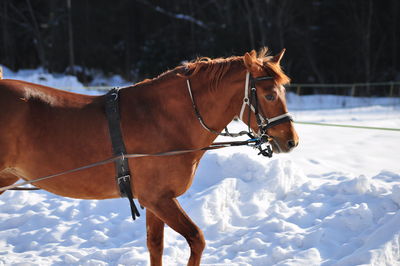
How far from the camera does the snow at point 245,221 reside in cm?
439

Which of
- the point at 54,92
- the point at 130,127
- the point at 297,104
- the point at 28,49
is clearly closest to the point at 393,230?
the point at 130,127

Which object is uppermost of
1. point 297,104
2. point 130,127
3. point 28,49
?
point 28,49

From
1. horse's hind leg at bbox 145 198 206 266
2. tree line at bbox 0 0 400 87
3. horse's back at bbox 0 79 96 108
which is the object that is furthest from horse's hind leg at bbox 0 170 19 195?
tree line at bbox 0 0 400 87

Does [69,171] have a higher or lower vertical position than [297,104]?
lower

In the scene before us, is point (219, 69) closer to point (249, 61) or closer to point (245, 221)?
point (249, 61)

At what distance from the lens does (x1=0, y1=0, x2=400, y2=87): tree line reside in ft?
73.7

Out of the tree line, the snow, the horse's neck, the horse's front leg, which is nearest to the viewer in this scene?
the horse's neck

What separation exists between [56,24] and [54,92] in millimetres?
20869

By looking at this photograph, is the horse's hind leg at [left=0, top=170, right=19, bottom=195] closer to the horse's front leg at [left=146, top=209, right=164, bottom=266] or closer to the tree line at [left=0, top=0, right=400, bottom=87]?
the horse's front leg at [left=146, top=209, right=164, bottom=266]

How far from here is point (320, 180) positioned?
20.5 ft

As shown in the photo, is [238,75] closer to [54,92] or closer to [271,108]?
[271,108]

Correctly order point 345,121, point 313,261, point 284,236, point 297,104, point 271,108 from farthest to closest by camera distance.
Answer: point 297,104 → point 345,121 → point 284,236 → point 313,261 → point 271,108

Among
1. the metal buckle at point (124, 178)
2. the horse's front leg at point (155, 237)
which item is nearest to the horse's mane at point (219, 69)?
the metal buckle at point (124, 178)

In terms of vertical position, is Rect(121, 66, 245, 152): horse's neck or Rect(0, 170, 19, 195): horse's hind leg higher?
Rect(121, 66, 245, 152): horse's neck
